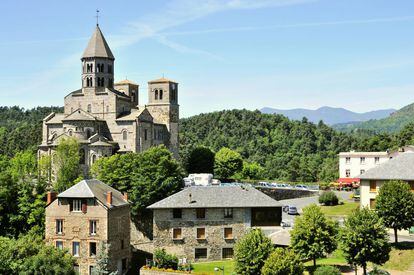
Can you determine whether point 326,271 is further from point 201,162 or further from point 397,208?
point 201,162

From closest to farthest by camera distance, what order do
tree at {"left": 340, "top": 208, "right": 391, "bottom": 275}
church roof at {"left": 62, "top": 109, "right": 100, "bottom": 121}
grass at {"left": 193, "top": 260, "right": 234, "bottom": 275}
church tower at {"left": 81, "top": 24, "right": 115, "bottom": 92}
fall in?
tree at {"left": 340, "top": 208, "right": 391, "bottom": 275}
grass at {"left": 193, "top": 260, "right": 234, "bottom": 275}
church roof at {"left": 62, "top": 109, "right": 100, "bottom": 121}
church tower at {"left": 81, "top": 24, "right": 115, "bottom": 92}

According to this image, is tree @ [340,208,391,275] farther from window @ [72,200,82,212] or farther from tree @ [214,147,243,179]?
tree @ [214,147,243,179]

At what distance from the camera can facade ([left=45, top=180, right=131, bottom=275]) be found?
169 feet

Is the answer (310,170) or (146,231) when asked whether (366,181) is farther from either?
(310,170)

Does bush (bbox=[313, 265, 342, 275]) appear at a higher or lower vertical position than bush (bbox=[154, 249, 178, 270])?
higher

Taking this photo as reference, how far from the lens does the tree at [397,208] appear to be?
4758 centimetres

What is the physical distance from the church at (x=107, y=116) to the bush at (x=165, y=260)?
113 ft

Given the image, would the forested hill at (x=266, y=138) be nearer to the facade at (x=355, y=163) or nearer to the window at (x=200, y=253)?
the facade at (x=355, y=163)

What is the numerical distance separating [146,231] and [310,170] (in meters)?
67.2

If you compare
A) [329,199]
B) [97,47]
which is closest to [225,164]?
[97,47]

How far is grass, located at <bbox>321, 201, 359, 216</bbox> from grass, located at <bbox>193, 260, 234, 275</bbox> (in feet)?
59.7

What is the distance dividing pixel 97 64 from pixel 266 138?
269 ft

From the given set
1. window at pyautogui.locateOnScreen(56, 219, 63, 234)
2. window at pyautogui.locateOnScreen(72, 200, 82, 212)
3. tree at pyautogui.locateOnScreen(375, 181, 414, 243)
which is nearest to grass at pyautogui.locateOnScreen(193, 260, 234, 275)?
window at pyautogui.locateOnScreen(72, 200, 82, 212)

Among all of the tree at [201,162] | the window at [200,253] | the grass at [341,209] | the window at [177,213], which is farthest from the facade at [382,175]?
the tree at [201,162]
